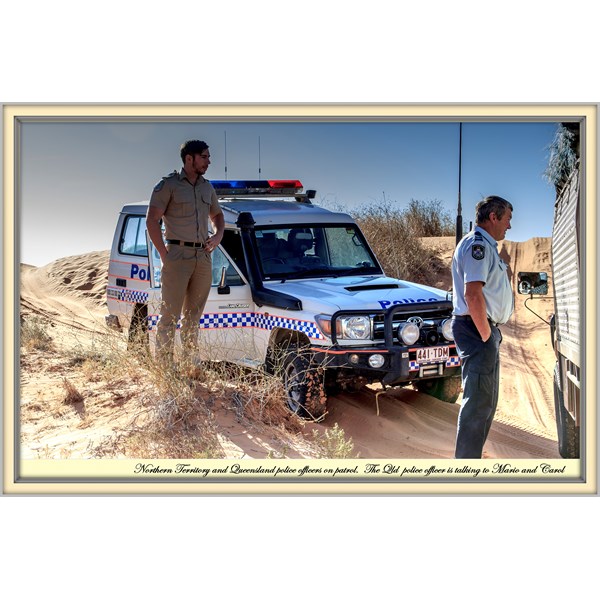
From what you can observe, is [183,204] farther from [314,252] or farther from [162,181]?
[314,252]

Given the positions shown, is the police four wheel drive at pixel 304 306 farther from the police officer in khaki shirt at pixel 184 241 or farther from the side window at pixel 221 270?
the police officer in khaki shirt at pixel 184 241

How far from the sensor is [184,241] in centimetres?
875

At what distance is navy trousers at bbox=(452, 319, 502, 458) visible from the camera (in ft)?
23.1

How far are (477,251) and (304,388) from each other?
7.57 feet

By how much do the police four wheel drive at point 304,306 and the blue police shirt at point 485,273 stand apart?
54.7 inches

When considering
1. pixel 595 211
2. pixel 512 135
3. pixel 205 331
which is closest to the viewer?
pixel 595 211

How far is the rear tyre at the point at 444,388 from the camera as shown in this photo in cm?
942

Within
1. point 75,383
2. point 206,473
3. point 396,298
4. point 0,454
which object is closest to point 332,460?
point 206,473

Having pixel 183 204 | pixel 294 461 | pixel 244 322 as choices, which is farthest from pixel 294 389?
pixel 183 204

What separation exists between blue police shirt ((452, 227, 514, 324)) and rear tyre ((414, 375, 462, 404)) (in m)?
2.39

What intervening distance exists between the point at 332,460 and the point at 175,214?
9.05 feet

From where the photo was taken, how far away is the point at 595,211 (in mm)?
7359

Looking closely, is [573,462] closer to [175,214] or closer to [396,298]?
[396,298]

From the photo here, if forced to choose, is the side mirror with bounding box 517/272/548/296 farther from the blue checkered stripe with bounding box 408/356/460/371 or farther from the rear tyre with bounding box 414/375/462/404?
the rear tyre with bounding box 414/375/462/404
